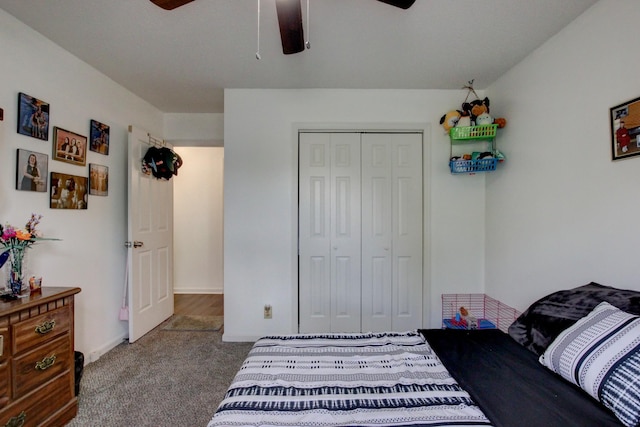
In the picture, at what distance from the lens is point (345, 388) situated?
116 centimetres

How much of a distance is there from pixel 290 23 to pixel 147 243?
266 cm

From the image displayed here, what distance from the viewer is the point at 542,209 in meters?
2.12

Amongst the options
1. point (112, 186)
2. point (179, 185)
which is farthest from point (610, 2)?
point (179, 185)

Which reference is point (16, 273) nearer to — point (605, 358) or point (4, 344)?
point (4, 344)

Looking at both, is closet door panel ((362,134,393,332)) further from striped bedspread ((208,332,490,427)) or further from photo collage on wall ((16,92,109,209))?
photo collage on wall ((16,92,109,209))

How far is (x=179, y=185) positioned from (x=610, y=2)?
512cm

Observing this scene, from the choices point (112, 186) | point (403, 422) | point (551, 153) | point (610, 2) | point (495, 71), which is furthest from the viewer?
point (112, 186)

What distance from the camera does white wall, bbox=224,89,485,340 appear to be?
2861 mm

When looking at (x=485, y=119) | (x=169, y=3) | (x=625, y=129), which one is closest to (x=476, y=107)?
(x=485, y=119)

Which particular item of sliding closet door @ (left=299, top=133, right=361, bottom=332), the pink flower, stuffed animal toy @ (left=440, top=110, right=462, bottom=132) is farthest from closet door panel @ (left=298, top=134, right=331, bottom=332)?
the pink flower

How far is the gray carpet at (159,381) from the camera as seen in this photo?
181cm

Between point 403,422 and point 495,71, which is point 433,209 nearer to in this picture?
point 495,71

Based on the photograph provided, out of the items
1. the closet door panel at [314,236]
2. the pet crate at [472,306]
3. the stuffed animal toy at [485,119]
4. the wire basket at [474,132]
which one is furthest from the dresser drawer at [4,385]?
the stuffed animal toy at [485,119]

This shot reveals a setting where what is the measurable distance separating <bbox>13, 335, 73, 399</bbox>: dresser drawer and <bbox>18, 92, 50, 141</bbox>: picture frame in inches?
54.6
